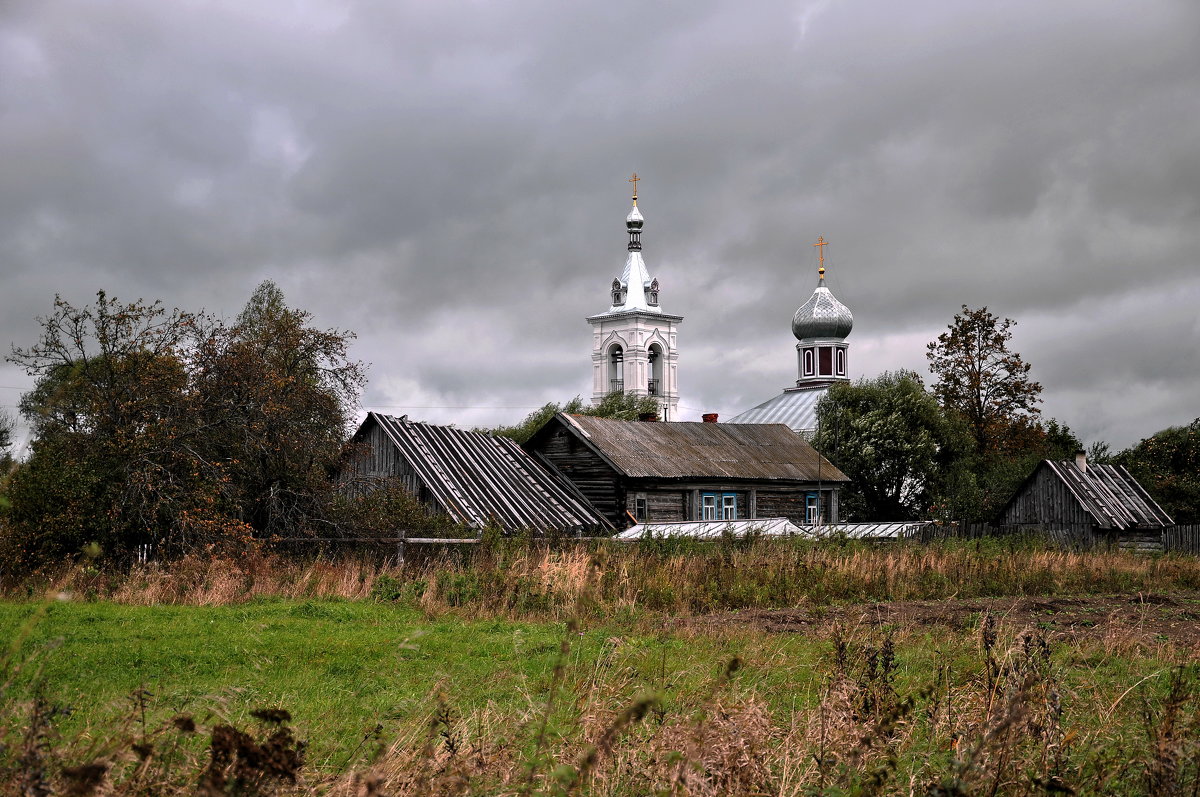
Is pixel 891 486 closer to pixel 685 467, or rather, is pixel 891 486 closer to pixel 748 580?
pixel 685 467

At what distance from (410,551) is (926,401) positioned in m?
33.2

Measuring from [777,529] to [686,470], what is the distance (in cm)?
517

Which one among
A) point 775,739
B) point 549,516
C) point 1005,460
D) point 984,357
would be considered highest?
point 984,357

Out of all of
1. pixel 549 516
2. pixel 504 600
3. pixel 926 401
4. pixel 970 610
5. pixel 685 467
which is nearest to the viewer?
pixel 504 600

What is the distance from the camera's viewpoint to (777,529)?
1200 inches

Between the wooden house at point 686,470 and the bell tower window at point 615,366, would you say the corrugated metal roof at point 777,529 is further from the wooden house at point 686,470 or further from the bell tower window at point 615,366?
the bell tower window at point 615,366

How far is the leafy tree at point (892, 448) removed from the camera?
159ft

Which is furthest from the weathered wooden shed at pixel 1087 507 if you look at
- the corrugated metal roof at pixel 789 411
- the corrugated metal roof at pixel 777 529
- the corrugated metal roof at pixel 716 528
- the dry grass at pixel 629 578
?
the corrugated metal roof at pixel 789 411

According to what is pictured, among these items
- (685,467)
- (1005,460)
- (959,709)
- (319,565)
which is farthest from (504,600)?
(1005,460)

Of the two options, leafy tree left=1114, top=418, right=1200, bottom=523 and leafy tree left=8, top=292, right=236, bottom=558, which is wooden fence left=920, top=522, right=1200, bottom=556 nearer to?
leafy tree left=1114, top=418, right=1200, bottom=523

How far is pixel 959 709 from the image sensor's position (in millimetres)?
7117

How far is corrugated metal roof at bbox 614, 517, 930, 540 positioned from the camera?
25.4m

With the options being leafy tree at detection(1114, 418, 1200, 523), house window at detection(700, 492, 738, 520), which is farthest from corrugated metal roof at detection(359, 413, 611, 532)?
leafy tree at detection(1114, 418, 1200, 523)

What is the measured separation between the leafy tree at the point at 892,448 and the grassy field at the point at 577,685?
91.9ft
